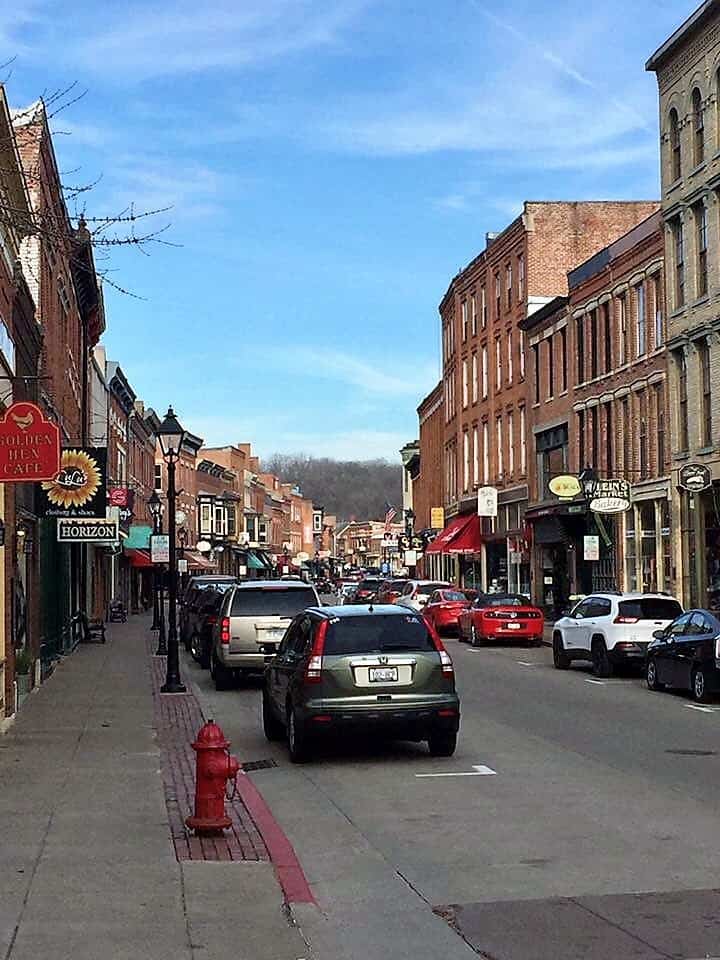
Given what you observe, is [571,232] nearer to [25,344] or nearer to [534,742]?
[25,344]

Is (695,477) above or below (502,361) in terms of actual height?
below

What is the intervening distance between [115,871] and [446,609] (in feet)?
114

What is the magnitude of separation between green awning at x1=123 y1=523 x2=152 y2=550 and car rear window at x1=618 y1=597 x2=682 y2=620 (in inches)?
1642

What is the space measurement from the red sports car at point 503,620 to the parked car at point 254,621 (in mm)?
13384

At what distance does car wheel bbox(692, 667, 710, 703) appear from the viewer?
21.3 meters

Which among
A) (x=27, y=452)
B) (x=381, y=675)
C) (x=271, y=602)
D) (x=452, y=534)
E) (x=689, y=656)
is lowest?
(x=689, y=656)

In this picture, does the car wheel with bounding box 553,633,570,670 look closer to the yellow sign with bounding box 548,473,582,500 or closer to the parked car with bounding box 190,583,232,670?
the parked car with bounding box 190,583,232,670

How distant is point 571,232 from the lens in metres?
54.4

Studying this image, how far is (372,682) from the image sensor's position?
1482 cm

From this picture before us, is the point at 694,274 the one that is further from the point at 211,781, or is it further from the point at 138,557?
the point at 138,557

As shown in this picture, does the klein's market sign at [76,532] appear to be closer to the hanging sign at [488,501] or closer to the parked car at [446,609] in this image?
the parked car at [446,609]

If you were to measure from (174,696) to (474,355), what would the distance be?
42358mm

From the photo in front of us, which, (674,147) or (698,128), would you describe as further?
(674,147)

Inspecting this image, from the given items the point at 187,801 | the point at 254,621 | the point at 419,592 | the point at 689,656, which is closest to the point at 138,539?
the point at 419,592
